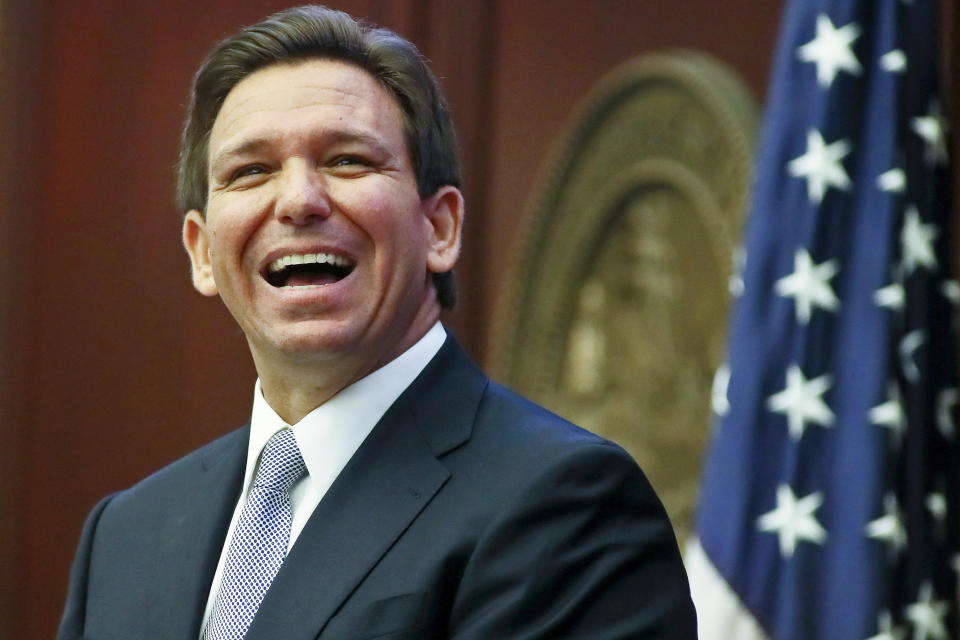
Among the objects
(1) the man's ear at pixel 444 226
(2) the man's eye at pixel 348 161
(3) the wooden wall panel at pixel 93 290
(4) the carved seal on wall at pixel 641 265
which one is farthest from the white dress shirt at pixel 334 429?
(3) the wooden wall panel at pixel 93 290

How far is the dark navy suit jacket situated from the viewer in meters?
1.59

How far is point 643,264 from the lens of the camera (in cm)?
369

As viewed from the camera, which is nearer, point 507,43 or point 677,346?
point 677,346

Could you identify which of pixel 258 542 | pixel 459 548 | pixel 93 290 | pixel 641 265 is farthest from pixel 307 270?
pixel 93 290

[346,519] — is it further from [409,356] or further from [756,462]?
[756,462]

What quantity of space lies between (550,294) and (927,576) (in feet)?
5.18

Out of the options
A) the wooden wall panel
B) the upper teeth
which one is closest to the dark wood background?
the wooden wall panel

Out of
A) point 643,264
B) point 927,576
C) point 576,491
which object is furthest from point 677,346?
point 576,491

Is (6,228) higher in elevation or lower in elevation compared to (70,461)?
higher

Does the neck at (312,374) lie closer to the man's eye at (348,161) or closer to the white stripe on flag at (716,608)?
the man's eye at (348,161)

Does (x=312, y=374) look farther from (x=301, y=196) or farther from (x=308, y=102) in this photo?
(x=308, y=102)

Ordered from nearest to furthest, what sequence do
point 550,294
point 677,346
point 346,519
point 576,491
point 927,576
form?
point 576,491
point 346,519
point 927,576
point 677,346
point 550,294

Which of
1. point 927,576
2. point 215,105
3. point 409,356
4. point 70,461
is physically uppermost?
point 215,105

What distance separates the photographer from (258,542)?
1.84 m
